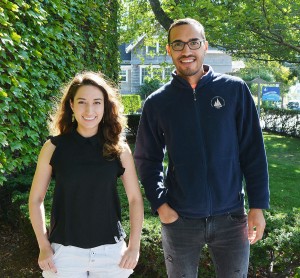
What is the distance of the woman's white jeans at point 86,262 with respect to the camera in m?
2.13

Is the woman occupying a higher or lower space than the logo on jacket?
lower

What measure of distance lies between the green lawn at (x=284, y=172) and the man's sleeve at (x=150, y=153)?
2.97 m

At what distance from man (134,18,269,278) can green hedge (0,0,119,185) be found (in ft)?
6.47

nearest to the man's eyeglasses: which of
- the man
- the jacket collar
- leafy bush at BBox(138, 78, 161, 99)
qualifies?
the man

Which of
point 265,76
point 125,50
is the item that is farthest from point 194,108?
point 265,76

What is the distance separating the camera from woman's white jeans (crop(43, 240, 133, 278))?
2131 mm

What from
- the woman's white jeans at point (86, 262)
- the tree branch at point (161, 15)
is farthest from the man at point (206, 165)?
the tree branch at point (161, 15)

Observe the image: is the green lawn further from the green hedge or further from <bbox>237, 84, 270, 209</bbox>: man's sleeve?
A: the green hedge

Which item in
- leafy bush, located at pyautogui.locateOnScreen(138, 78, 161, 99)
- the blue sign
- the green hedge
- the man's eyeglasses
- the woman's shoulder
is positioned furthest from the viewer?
leafy bush, located at pyautogui.locateOnScreen(138, 78, 161, 99)

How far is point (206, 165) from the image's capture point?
2287 mm

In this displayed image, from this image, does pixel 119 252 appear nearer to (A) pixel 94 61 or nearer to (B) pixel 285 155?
(A) pixel 94 61

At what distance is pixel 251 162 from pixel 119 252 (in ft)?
3.17

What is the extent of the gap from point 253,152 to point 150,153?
65 cm

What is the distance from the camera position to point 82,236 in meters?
2.17
